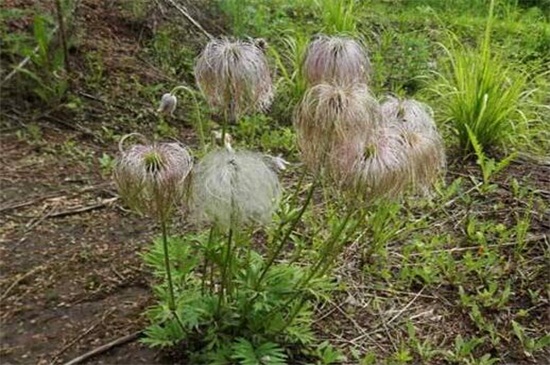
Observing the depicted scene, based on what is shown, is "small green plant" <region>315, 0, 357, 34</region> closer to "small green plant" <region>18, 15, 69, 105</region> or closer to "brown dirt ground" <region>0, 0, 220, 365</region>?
"brown dirt ground" <region>0, 0, 220, 365</region>

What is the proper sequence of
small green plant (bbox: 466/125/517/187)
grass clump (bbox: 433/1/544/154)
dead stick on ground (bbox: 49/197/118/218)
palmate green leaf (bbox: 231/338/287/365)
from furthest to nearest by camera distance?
1. grass clump (bbox: 433/1/544/154)
2. small green plant (bbox: 466/125/517/187)
3. dead stick on ground (bbox: 49/197/118/218)
4. palmate green leaf (bbox: 231/338/287/365)

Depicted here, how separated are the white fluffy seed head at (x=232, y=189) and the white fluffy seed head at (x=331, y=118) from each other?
0.10 metres

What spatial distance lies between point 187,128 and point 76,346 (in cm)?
148

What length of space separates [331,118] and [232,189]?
0.72ft

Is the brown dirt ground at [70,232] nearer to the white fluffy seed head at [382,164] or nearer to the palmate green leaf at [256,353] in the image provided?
the palmate green leaf at [256,353]

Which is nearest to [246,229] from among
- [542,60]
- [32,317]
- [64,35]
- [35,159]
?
[32,317]

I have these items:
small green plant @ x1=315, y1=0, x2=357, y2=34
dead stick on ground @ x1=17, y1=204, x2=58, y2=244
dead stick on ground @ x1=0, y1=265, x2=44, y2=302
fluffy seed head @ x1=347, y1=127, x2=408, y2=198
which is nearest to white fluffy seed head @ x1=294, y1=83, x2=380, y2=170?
fluffy seed head @ x1=347, y1=127, x2=408, y2=198

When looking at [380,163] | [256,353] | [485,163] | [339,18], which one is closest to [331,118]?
[380,163]

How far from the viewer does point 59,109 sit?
288cm

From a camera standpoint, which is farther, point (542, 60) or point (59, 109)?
point (542, 60)

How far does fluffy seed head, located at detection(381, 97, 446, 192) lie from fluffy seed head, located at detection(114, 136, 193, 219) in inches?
16.3

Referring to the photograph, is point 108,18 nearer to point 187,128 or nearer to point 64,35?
point 64,35

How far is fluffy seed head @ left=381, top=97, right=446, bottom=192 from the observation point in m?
1.27

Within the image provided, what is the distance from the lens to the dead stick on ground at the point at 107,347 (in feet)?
5.29
